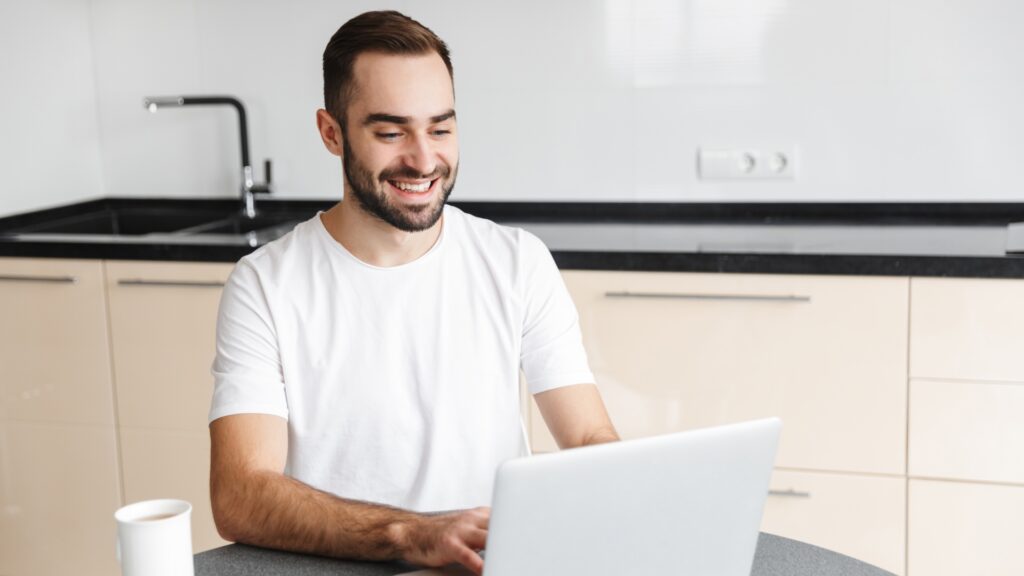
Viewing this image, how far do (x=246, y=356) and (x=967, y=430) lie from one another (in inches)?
59.7

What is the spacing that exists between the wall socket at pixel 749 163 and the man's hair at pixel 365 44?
1.44 m

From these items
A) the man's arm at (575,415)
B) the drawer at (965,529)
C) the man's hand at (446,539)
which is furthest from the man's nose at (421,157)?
the drawer at (965,529)

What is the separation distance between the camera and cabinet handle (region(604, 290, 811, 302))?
2.47m

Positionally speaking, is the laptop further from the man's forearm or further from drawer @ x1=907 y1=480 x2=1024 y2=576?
drawer @ x1=907 y1=480 x2=1024 y2=576

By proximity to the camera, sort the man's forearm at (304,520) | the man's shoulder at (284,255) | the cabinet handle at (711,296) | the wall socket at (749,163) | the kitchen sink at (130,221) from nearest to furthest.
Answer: the man's forearm at (304,520), the man's shoulder at (284,255), the cabinet handle at (711,296), the wall socket at (749,163), the kitchen sink at (130,221)

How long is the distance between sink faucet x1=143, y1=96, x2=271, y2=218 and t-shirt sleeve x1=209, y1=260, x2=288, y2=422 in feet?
5.29

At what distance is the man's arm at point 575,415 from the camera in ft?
5.46

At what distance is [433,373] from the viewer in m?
1.67

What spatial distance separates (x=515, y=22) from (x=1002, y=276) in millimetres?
1337

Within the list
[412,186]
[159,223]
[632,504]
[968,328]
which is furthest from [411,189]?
[159,223]

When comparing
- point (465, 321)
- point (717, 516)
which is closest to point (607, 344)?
point (465, 321)

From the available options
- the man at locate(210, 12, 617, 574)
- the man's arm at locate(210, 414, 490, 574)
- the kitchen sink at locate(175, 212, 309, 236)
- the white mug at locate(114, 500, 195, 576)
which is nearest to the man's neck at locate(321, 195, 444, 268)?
the man at locate(210, 12, 617, 574)

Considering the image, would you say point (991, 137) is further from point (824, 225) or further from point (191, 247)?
point (191, 247)

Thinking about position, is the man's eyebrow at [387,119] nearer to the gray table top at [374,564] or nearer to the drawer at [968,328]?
the gray table top at [374,564]
